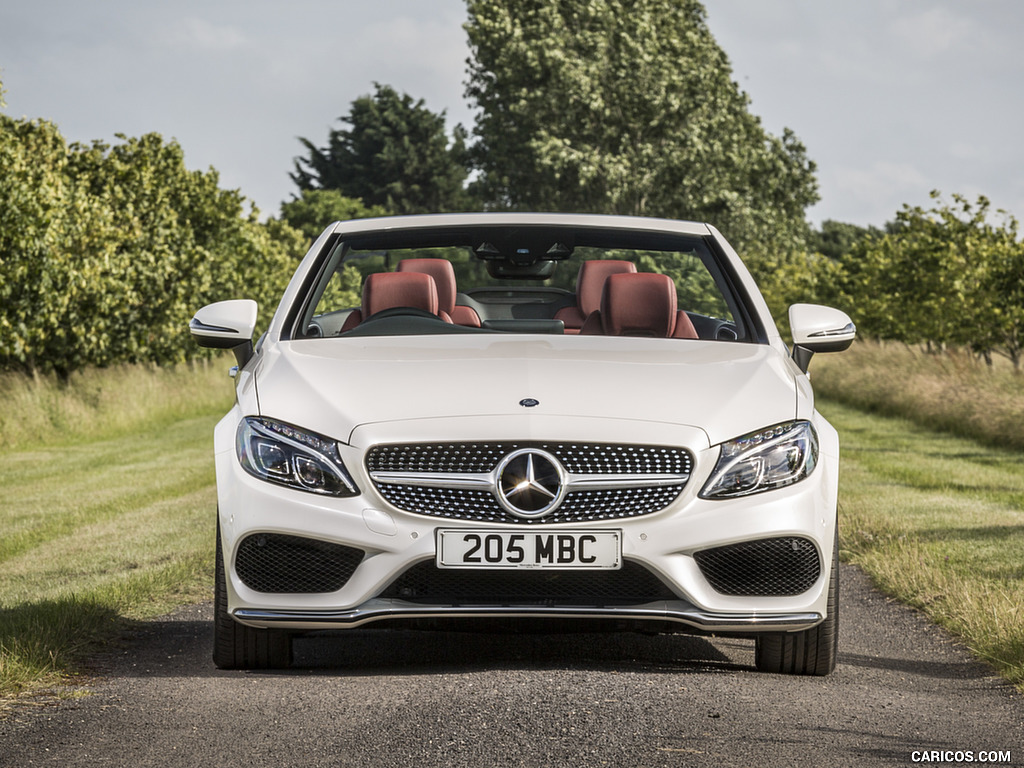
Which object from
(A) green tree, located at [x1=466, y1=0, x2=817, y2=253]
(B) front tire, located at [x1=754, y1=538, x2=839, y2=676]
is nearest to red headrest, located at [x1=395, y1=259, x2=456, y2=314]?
(B) front tire, located at [x1=754, y1=538, x2=839, y2=676]

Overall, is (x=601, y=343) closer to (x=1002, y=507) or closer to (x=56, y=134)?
(x=1002, y=507)

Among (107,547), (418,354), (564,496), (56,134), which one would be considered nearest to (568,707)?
(564,496)

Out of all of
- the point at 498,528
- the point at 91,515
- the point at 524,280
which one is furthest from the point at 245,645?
the point at 91,515

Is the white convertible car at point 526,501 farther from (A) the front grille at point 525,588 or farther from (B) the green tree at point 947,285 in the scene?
(B) the green tree at point 947,285

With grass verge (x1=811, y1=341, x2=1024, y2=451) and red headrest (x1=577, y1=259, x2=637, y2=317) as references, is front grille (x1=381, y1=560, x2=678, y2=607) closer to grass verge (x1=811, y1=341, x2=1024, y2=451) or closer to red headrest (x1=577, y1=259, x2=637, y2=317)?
red headrest (x1=577, y1=259, x2=637, y2=317)

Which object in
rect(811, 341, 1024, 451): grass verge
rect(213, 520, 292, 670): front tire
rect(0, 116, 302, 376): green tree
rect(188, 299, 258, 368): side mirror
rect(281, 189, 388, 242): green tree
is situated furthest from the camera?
rect(281, 189, 388, 242): green tree

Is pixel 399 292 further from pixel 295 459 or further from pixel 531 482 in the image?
pixel 531 482

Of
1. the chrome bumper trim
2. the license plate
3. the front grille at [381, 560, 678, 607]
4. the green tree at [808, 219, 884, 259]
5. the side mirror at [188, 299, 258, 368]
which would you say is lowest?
the green tree at [808, 219, 884, 259]

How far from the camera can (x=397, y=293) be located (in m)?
5.75

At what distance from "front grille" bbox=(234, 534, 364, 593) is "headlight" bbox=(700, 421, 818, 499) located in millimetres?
1163

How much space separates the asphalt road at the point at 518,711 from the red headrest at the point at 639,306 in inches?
50.5

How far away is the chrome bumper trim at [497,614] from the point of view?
4.18 meters

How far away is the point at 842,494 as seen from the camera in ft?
36.7

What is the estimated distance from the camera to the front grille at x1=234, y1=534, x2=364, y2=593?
421 cm
